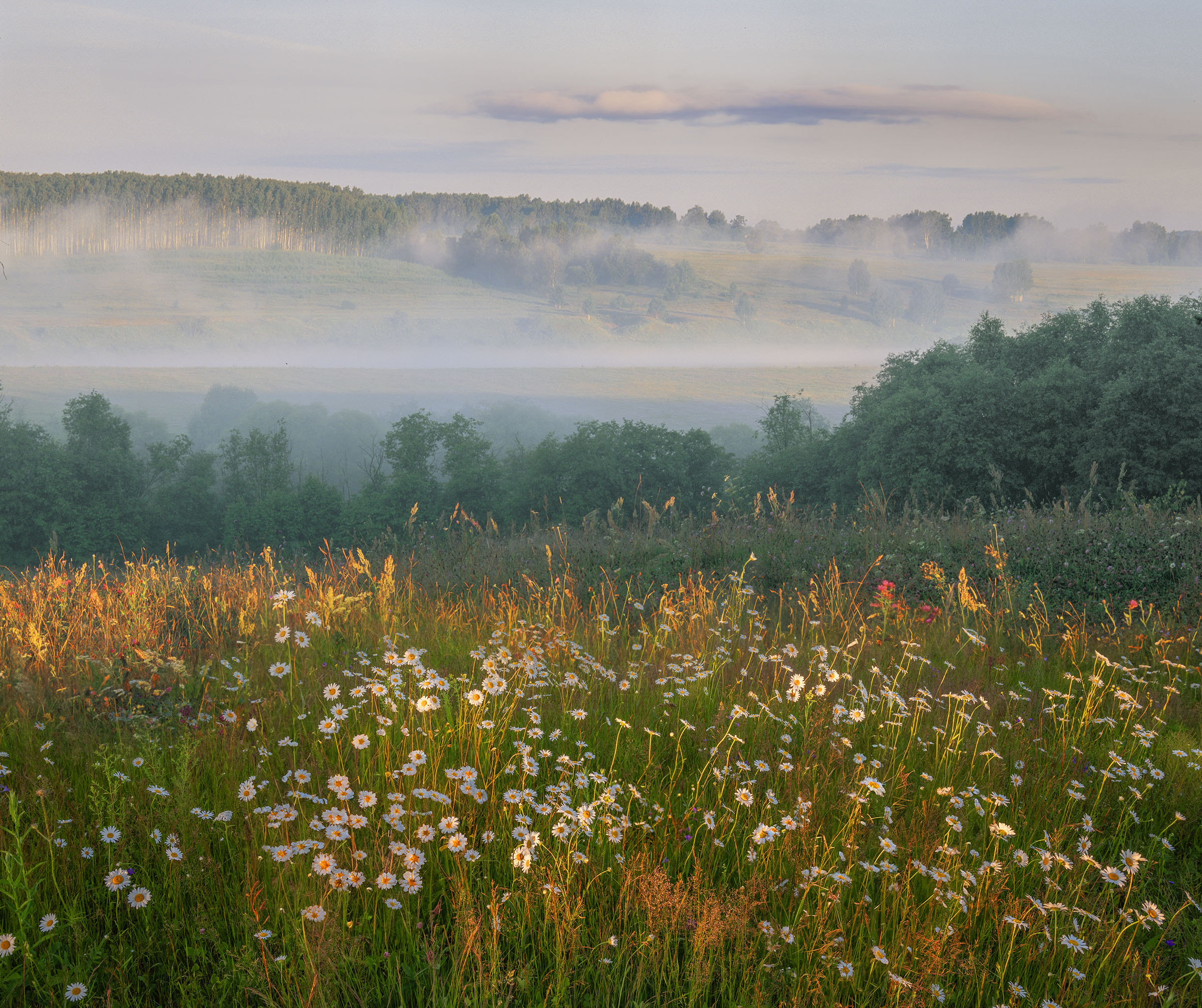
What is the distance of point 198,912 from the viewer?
2.48 m

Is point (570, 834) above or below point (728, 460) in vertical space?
above

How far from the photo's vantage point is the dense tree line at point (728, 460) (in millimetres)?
25047

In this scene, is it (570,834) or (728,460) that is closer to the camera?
(570,834)

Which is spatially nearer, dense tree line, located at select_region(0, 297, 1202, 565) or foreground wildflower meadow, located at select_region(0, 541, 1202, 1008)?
foreground wildflower meadow, located at select_region(0, 541, 1202, 1008)

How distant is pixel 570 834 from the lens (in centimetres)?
269

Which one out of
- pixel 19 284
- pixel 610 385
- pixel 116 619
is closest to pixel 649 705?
pixel 116 619

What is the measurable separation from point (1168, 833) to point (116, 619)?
21.2 feet

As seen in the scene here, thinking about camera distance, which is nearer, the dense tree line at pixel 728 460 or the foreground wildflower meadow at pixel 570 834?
the foreground wildflower meadow at pixel 570 834

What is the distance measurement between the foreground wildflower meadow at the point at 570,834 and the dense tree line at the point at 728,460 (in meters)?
5.57

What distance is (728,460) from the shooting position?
52406mm

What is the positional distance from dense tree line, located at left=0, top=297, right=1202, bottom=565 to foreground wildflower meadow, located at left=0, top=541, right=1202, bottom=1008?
557cm

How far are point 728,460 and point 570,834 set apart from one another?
50.7m

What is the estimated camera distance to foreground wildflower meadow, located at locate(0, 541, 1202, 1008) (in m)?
2.36

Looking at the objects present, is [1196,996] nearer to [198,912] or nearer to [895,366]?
[198,912]
